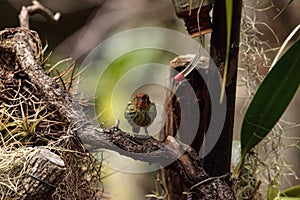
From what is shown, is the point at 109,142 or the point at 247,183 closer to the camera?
the point at 109,142

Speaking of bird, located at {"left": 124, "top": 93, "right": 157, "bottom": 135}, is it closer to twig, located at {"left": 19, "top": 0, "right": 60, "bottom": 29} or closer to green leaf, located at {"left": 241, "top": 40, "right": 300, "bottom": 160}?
green leaf, located at {"left": 241, "top": 40, "right": 300, "bottom": 160}

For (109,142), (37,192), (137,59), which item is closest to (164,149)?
(109,142)

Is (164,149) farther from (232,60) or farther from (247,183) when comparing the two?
(247,183)

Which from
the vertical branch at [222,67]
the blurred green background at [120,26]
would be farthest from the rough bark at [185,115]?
the blurred green background at [120,26]

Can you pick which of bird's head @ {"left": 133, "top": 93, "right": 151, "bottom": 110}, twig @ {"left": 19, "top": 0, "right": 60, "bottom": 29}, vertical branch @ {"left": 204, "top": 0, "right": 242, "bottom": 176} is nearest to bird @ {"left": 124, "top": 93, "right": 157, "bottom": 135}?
bird's head @ {"left": 133, "top": 93, "right": 151, "bottom": 110}

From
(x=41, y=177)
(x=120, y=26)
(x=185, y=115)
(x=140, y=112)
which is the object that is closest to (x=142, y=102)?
(x=140, y=112)

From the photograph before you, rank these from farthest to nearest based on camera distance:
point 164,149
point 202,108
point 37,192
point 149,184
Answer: point 149,184 < point 202,108 < point 164,149 < point 37,192

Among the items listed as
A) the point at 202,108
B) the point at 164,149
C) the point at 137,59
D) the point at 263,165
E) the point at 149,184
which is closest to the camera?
the point at 164,149
